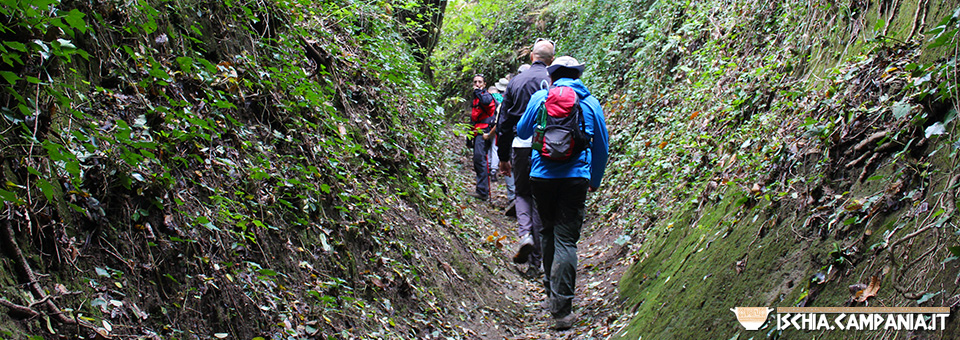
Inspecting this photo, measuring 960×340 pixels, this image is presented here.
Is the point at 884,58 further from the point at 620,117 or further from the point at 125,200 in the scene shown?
the point at 620,117

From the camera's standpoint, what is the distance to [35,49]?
2584 mm

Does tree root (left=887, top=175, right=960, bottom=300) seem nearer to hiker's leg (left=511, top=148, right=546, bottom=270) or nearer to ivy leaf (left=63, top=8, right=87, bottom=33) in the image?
ivy leaf (left=63, top=8, right=87, bottom=33)

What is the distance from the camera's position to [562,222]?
5051mm

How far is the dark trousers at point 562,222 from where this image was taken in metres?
4.93

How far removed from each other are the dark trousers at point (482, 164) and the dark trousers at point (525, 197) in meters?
3.55

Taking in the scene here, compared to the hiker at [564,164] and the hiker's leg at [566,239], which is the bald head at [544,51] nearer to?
the hiker at [564,164]

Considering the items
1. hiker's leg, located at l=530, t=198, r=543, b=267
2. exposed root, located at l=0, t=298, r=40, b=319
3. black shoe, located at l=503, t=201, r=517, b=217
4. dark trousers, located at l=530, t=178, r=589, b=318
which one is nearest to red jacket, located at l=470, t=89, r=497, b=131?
black shoe, located at l=503, t=201, r=517, b=217

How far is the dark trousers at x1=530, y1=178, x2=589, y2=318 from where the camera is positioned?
16.2 ft

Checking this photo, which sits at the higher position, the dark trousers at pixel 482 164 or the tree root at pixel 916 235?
the tree root at pixel 916 235

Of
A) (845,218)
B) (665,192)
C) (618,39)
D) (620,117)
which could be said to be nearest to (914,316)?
(845,218)

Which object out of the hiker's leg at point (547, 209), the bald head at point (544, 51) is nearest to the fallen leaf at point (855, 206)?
the hiker's leg at point (547, 209)

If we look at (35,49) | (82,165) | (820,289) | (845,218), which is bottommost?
(820,289)

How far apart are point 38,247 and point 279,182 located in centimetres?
167

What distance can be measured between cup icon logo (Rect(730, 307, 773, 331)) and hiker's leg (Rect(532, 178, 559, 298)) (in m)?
2.04
